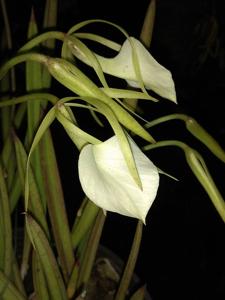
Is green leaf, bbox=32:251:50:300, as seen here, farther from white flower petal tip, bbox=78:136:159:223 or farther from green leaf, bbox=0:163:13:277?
white flower petal tip, bbox=78:136:159:223

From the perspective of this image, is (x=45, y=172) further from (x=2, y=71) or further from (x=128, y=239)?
(x=128, y=239)

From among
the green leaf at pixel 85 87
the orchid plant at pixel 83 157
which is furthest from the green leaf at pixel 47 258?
the green leaf at pixel 85 87

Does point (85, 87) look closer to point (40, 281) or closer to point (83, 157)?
point (83, 157)

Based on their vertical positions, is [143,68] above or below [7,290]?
above

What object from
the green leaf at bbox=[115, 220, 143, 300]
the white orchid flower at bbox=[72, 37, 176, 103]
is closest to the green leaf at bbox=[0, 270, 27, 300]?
the green leaf at bbox=[115, 220, 143, 300]

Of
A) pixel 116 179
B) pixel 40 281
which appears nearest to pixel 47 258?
pixel 40 281

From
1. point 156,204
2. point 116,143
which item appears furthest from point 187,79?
point 116,143
